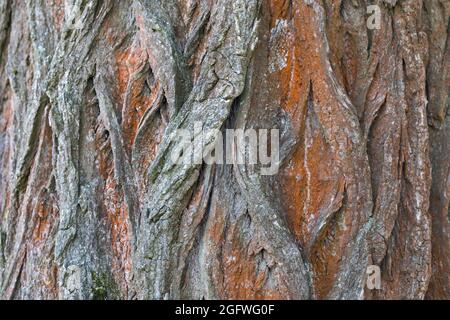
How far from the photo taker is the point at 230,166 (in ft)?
7.98

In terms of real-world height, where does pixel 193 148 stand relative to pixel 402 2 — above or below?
below

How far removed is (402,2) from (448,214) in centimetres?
91

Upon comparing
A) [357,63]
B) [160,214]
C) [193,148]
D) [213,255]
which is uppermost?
[357,63]

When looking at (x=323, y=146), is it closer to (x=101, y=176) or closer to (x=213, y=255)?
(x=213, y=255)

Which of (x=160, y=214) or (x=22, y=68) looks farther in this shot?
(x=22, y=68)

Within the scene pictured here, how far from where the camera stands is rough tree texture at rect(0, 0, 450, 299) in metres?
2.42

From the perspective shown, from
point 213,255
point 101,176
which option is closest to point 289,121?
point 213,255

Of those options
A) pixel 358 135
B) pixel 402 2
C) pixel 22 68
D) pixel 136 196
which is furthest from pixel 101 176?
pixel 402 2

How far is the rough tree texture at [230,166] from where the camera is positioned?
242 cm

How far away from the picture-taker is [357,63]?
103 inches

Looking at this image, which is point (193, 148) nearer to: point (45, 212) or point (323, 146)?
point (323, 146)

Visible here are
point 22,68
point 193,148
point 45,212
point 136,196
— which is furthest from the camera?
point 22,68

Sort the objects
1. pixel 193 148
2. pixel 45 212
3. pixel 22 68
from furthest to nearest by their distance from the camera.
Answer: pixel 22 68
pixel 45 212
pixel 193 148

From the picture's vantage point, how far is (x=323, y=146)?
2.48m
